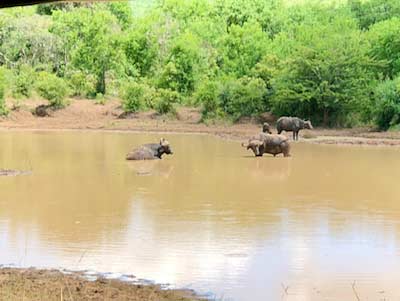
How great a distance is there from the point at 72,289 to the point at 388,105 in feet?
79.7

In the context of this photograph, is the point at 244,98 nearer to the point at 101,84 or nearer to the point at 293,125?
the point at 293,125

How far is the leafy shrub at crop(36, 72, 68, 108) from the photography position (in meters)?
37.5

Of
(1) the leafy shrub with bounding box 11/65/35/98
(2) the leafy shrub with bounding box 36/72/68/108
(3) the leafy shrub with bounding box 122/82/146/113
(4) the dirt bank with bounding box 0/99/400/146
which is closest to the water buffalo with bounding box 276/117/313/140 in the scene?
(4) the dirt bank with bounding box 0/99/400/146

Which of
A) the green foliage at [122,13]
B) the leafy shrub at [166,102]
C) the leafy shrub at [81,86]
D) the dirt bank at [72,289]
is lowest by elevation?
the dirt bank at [72,289]

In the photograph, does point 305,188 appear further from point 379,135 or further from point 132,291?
point 379,135

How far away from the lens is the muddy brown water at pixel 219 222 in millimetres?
7262

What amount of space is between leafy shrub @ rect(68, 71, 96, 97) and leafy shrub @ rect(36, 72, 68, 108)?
7.68 feet

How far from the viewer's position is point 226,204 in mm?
11828

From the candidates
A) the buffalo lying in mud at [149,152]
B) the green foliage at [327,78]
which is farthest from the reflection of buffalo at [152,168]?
the green foliage at [327,78]

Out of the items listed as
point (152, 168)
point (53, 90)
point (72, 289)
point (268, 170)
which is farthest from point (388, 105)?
point (72, 289)

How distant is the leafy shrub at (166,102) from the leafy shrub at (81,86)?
17.6 ft

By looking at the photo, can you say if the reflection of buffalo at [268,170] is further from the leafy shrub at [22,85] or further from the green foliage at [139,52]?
the green foliage at [139,52]

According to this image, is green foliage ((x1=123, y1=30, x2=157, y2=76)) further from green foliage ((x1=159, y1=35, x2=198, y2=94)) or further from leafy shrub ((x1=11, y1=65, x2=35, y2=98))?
leafy shrub ((x1=11, y1=65, x2=35, y2=98))

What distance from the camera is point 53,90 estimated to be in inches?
1475
